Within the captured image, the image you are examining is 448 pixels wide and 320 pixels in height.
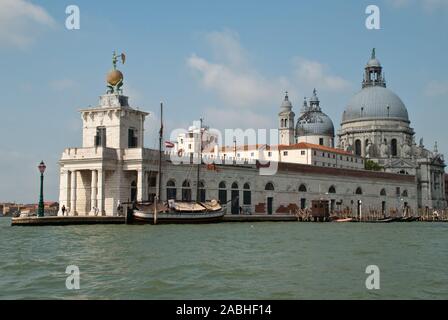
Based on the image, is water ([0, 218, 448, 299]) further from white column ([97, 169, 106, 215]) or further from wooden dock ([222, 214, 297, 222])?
wooden dock ([222, 214, 297, 222])

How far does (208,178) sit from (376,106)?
170ft

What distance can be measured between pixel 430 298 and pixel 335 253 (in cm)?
939

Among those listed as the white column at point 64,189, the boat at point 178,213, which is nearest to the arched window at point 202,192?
the boat at point 178,213

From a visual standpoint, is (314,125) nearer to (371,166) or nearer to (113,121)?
(371,166)

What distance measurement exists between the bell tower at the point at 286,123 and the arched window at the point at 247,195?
3425cm

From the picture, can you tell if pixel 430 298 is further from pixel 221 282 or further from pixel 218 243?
pixel 218 243

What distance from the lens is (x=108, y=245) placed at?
27.7 m

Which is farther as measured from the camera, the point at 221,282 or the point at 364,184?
the point at 364,184

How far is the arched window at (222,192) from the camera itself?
6065 centimetres

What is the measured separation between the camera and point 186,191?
188 feet

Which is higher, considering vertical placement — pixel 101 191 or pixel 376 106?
pixel 376 106

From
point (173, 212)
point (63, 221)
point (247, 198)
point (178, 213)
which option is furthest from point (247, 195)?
point (63, 221)
